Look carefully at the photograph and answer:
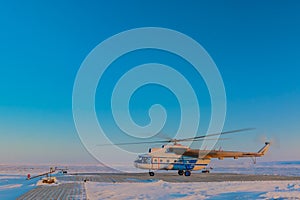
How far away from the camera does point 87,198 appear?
1697 cm

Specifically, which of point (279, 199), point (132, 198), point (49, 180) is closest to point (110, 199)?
point (132, 198)

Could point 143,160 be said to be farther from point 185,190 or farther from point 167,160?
point 185,190

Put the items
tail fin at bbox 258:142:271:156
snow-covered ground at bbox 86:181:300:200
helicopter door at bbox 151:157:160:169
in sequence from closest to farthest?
snow-covered ground at bbox 86:181:300:200 < helicopter door at bbox 151:157:160:169 < tail fin at bbox 258:142:271:156

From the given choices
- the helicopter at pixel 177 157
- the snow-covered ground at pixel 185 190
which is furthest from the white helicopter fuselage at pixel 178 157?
the snow-covered ground at pixel 185 190

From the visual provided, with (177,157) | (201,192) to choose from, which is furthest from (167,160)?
(201,192)

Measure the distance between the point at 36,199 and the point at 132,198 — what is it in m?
5.23

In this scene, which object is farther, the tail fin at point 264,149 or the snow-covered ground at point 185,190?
the tail fin at point 264,149

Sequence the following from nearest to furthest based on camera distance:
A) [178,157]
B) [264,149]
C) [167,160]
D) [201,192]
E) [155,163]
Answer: [201,192] → [155,163] → [167,160] → [178,157] → [264,149]

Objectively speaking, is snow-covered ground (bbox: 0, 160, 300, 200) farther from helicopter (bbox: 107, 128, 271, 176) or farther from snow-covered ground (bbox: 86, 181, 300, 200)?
helicopter (bbox: 107, 128, 271, 176)

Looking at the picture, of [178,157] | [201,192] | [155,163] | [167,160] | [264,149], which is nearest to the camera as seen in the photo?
[201,192]

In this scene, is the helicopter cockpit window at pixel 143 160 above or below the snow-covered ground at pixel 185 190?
above

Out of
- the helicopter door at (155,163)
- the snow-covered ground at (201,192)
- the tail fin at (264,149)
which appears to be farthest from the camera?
the tail fin at (264,149)

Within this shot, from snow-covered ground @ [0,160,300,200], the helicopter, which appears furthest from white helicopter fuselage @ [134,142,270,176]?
snow-covered ground @ [0,160,300,200]

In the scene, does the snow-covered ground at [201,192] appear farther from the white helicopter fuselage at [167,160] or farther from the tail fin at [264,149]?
the tail fin at [264,149]
